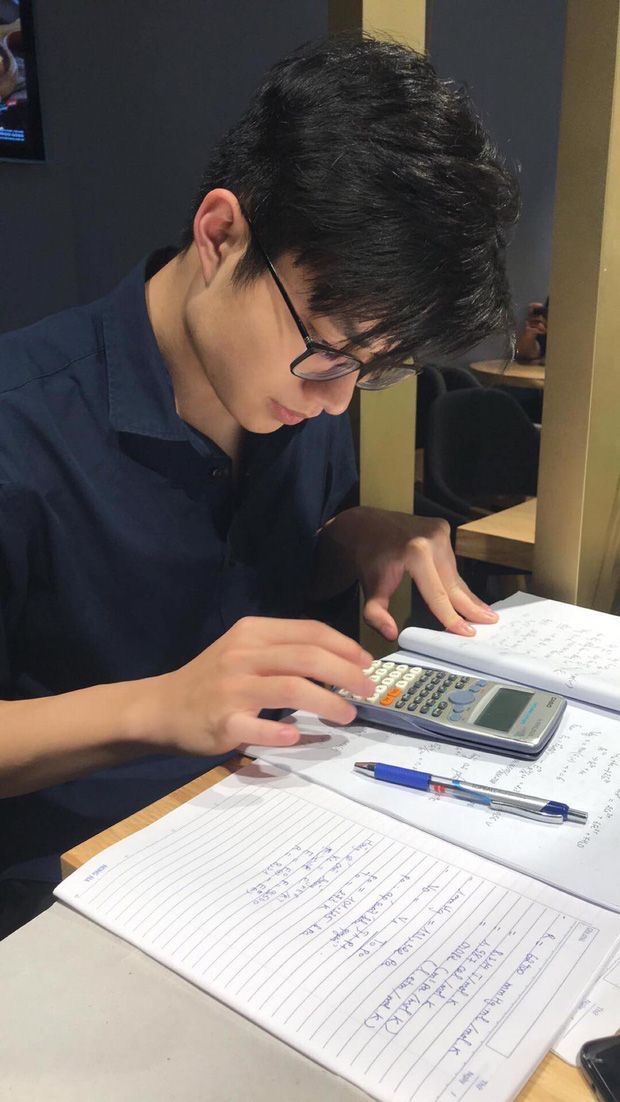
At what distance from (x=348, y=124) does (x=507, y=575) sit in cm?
121

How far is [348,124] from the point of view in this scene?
596 mm

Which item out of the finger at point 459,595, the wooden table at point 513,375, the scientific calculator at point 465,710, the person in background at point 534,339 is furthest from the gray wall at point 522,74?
the scientific calculator at point 465,710

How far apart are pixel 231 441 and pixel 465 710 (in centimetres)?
40

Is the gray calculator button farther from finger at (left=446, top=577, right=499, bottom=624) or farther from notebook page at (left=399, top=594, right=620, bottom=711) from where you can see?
finger at (left=446, top=577, right=499, bottom=624)

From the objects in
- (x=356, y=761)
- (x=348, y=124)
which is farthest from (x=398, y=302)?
(x=356, y=761)

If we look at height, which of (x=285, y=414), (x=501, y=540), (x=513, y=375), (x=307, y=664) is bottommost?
(x=513, y=375)

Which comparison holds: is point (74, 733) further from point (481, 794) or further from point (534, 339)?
point (534, 339)

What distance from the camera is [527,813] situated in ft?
1.77

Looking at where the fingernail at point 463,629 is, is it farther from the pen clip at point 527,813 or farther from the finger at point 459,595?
the pen clip at point 527,813

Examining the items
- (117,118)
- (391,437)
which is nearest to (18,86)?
(117,118)

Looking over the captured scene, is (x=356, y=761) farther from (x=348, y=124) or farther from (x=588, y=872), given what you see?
(x=348, y=124)

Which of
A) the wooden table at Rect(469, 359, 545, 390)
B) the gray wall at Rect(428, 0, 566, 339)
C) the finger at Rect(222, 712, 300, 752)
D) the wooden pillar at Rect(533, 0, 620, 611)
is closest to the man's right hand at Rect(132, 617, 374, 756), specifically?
the finger at Rect(222, 712, 300, 752)

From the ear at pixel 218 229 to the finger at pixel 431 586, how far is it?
35 cm

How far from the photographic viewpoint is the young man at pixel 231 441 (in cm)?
59
